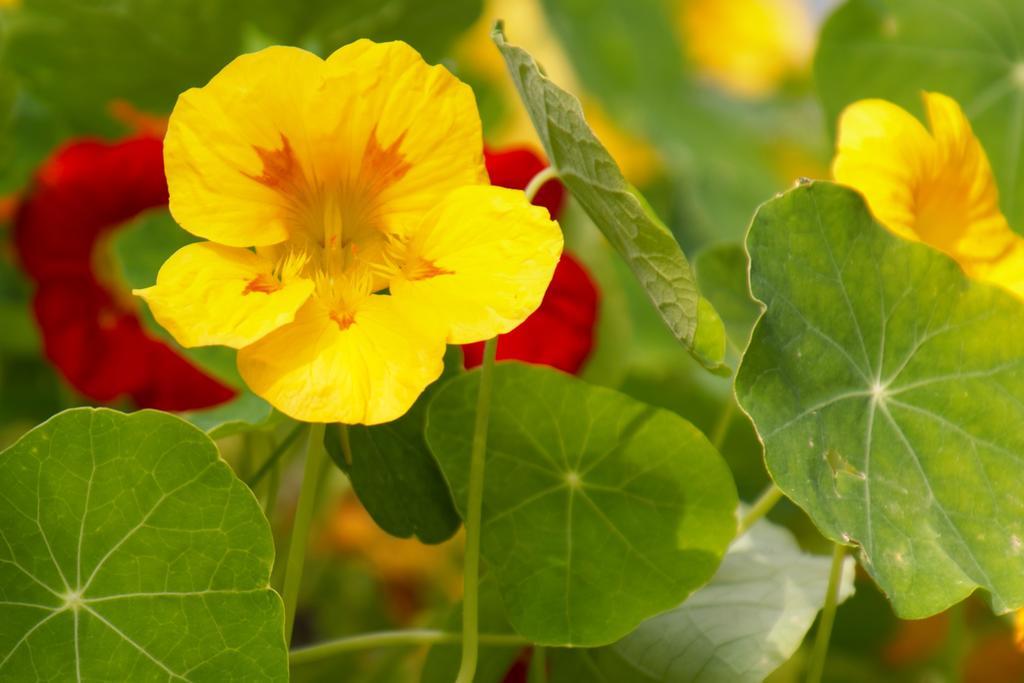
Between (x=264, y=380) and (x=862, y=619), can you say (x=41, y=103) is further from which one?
(x=862, y=619)

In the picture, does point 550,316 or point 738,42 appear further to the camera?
point 738,42

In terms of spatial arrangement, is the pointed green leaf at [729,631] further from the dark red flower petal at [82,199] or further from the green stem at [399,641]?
the dark red flower petal at [82,199]

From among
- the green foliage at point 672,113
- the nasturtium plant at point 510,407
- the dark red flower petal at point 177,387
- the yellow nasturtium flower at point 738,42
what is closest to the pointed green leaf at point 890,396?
the nasturtium plant at point 510,407

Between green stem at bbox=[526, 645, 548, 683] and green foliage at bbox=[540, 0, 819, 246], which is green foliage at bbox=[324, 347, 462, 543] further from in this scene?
green foliage at bbox=[540, 0, 819, 246]

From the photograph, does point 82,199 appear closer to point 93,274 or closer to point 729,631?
point 93,274

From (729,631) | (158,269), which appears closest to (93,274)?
(158,269)

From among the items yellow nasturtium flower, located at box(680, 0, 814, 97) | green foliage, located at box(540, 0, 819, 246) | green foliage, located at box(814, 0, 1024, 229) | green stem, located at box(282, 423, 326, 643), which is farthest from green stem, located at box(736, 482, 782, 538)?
yellow nasturtium flower, located at box(680, 0, 814, 97)
